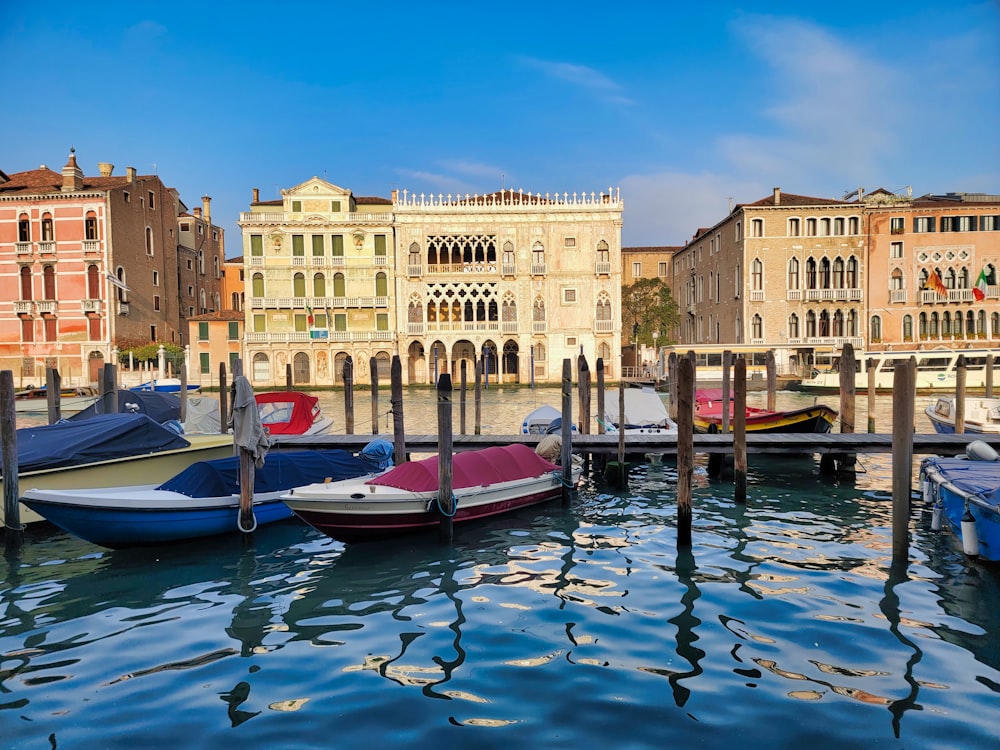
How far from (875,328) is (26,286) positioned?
46398mm

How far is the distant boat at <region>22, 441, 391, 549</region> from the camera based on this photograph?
8625 mm

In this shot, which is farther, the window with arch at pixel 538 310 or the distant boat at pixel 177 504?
the window with arch at pixel 538 310

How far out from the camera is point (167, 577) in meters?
8.27

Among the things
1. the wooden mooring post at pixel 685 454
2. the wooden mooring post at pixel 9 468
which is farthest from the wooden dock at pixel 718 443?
the wooden mooring post at pixel 9 468

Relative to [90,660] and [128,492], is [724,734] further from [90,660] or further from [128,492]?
[128,492]

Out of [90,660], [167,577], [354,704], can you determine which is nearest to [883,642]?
[354,704]

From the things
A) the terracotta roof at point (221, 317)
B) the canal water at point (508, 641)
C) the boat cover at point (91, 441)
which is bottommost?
the canal water at point (508, 641)

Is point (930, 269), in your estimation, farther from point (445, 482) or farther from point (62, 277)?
point (62, 277)

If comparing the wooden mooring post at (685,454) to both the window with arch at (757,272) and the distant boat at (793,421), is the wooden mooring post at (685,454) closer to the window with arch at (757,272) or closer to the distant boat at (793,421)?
the distant boat at (793,421)

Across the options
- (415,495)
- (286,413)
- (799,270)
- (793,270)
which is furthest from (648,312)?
(415,495)

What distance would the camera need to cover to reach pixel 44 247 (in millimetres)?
41781

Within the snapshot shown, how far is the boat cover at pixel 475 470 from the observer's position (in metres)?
9.73

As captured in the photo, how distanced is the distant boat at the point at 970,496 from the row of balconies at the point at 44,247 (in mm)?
42066

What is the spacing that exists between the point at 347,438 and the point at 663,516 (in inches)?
261
